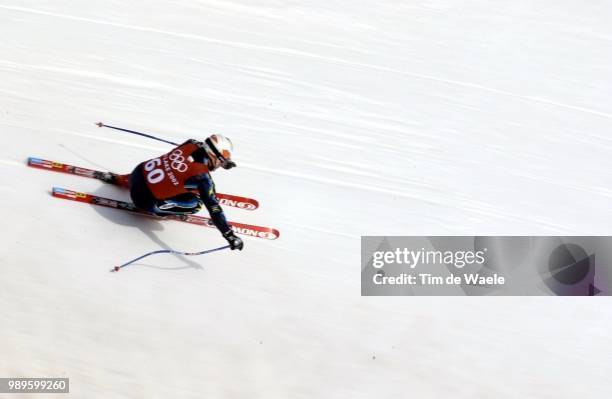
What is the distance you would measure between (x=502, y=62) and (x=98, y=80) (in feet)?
16.1

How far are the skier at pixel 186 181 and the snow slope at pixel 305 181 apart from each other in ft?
1.45

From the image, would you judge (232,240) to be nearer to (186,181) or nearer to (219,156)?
(186,181)

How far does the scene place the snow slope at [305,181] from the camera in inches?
242

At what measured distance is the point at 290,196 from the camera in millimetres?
7289

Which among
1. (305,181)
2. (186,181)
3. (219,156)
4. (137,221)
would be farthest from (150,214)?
(305,181)

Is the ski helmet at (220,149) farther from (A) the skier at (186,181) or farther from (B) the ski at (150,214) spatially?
(B) the ski at (150,214)

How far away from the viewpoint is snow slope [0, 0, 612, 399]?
20.1 feet

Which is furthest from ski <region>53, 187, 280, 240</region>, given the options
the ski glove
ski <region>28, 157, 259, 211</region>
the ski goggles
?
the ski goggles

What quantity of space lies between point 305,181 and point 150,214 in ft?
5.41

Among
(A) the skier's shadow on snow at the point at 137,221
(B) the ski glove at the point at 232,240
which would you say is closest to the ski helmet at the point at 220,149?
(B) the ski glove at the point at 232,240

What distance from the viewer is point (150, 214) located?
6.80m

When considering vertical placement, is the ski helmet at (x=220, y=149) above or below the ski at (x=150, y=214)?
above

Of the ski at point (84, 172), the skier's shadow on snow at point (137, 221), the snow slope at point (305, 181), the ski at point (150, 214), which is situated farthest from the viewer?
the ski at point (84, 172)

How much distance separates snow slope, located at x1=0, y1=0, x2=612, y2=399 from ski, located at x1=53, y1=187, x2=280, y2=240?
0.10m
